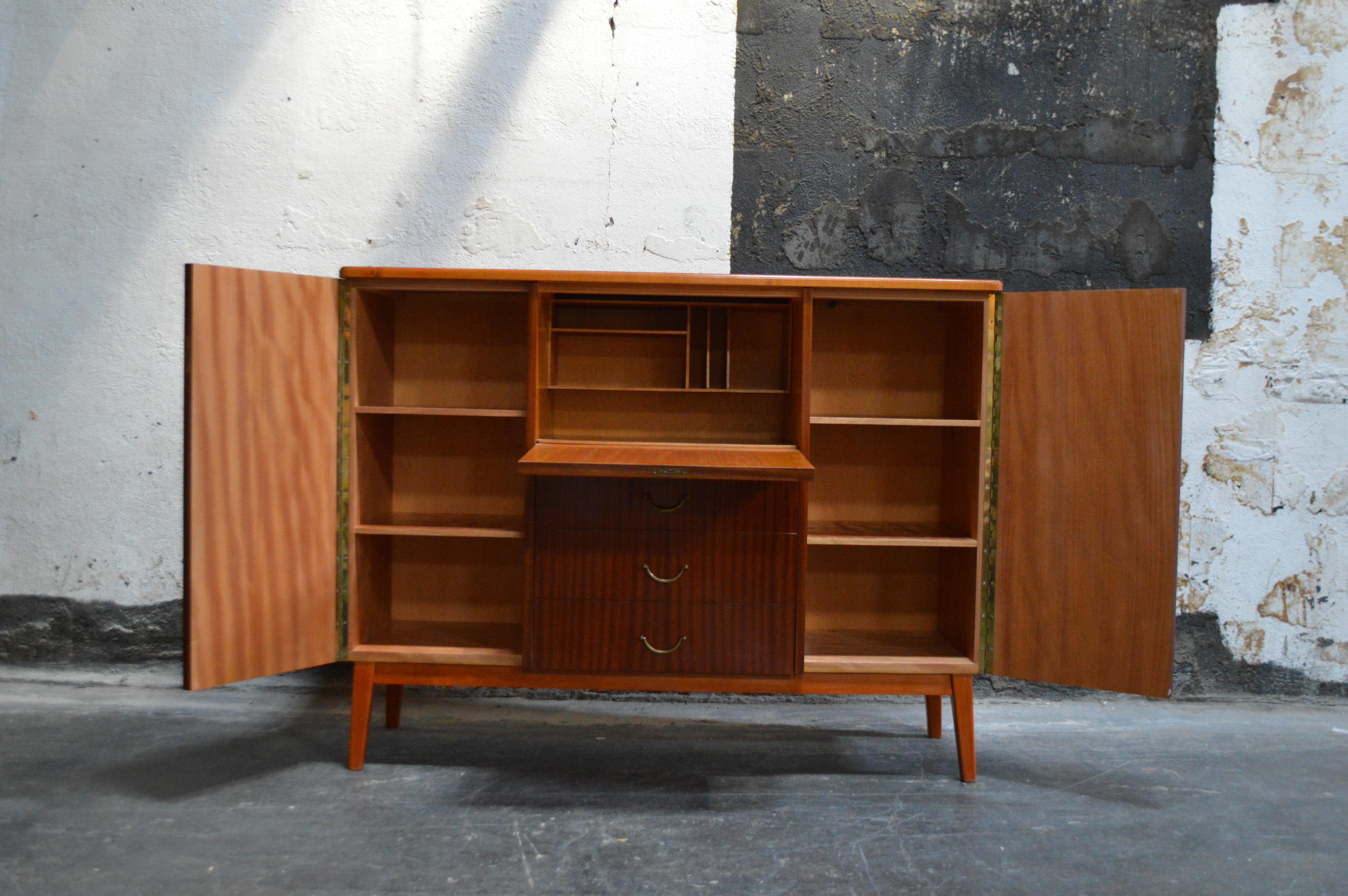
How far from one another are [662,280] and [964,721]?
5.35ft

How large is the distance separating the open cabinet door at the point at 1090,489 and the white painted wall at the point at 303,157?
1.29m

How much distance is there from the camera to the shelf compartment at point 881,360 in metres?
2.81

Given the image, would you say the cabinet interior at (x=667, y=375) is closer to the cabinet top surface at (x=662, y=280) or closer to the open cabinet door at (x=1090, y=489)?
the cabinet top surface at (x=662, y=280)

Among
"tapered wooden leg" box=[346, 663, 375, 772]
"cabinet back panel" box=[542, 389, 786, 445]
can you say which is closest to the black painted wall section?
"cabinet back panel" box=[542, 389, 786, 445]

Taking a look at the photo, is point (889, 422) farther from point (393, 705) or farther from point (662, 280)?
point (393, 705)

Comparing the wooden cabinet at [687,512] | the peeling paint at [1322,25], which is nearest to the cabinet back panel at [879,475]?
the wooden cabinet at [687,512]

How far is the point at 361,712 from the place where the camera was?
244cm

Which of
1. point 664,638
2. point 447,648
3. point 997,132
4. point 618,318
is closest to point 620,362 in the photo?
point 618,318

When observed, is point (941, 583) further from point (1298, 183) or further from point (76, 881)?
point (76, 881)

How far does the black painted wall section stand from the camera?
3.03 metres

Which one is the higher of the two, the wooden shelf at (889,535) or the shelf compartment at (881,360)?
the shelf compartment at (881,360)

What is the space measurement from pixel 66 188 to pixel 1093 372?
149 inches

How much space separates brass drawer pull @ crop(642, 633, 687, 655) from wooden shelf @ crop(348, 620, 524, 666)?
0.37 meters

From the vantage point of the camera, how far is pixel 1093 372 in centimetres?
232
